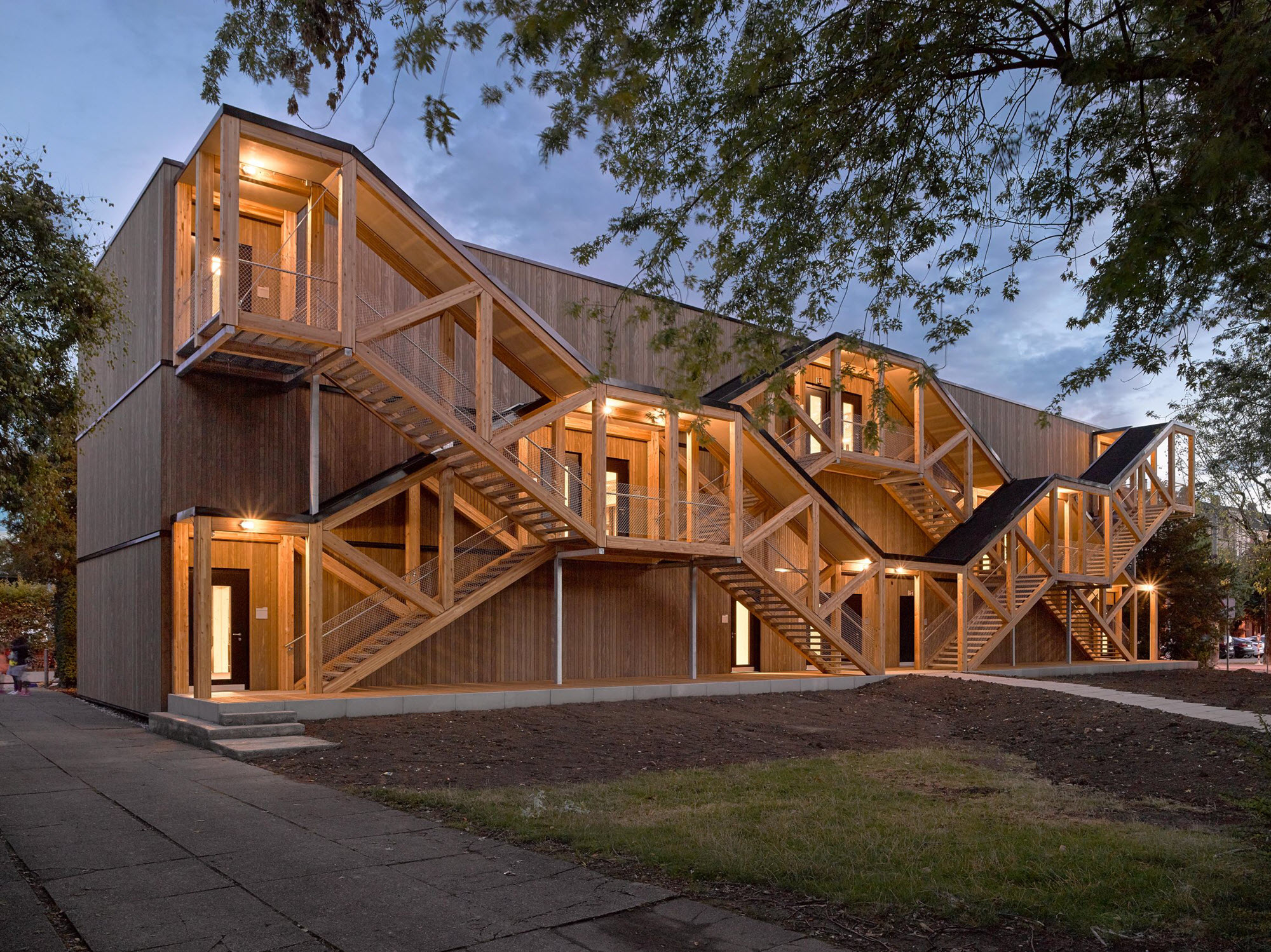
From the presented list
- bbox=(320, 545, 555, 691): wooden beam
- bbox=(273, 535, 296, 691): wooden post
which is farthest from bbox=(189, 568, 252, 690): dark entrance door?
bbox=(320, 545, 555, 691): wooden beam

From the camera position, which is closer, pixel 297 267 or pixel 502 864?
pixel 502 864

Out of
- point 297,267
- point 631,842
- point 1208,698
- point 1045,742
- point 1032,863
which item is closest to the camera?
point 1032,863

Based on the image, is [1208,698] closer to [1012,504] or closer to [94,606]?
[1012,504]

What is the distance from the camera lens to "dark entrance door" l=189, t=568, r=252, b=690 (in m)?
17.6

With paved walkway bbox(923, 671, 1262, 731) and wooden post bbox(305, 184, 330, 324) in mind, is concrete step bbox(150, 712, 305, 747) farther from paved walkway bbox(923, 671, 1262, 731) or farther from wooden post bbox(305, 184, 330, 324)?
paved walkway bbox(923, 671, 1262, 731)

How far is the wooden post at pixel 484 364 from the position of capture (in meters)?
16.6

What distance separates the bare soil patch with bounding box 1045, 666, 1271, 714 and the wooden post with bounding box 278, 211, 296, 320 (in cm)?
1711

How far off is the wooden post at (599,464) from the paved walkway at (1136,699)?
9.64 metres

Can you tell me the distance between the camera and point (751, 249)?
915 cm

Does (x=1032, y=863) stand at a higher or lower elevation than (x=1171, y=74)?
lower

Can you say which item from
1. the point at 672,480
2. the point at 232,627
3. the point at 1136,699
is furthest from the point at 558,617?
the point at 1136,699

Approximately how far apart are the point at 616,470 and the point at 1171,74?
56.0 ft

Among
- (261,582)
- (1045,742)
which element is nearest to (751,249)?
(1045,742)

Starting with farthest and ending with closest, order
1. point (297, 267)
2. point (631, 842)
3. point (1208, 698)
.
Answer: point (1208, 698), point (297, 267), point (631, 842)
